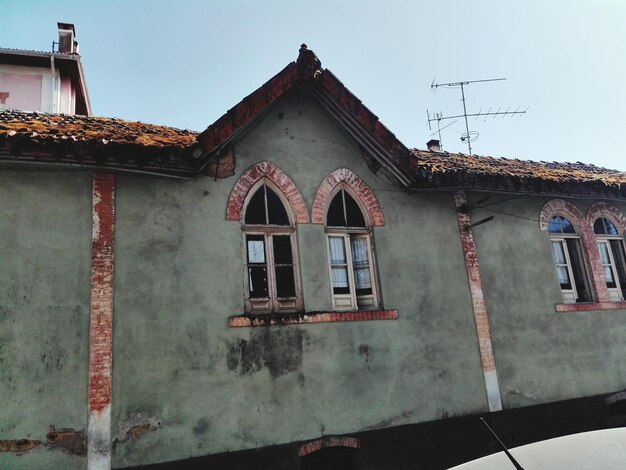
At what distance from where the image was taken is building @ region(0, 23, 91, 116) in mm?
16984

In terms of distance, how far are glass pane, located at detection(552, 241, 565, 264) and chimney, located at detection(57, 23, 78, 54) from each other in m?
17.5

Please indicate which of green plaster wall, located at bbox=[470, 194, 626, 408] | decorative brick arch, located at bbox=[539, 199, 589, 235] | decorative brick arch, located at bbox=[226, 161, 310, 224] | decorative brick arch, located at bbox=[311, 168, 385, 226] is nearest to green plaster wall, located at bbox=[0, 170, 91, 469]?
decorative brick arch, located at bbox=[226, 161, 310, 224]

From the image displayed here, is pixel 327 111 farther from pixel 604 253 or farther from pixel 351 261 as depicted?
pixel 604 253

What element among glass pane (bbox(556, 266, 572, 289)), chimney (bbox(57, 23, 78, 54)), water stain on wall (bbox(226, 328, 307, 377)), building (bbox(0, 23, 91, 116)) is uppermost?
chimney (bbox(57, 23, 78, 54))

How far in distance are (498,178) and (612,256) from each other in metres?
4.04

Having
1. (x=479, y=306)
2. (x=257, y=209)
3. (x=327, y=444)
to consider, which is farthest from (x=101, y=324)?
(x=479, y=306)

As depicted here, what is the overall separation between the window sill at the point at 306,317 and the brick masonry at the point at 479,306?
191cm

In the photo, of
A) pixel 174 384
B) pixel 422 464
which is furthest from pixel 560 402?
pixel 174 384

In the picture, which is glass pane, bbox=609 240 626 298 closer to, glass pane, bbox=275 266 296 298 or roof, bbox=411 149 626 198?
roof, bbox=411 149 626 198

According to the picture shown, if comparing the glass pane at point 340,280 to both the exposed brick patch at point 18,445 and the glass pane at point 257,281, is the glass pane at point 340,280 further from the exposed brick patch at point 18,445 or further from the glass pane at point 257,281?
the exposed brick patch at point 18,445

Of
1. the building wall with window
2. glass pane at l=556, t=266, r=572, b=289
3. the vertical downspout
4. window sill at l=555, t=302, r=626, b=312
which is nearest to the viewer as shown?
the vertical downspout

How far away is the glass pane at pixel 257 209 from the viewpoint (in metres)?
8.15

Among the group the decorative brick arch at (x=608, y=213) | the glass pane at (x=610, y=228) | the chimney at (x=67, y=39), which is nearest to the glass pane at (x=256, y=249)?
the decorative brick arch at (x=608, y=213)

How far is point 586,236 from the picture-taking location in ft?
36.0
